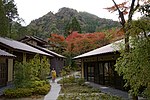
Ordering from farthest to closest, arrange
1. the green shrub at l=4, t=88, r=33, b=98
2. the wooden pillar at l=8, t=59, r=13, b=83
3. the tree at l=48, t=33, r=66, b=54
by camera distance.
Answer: the tree at l=48, t=33, r=66, b=54 < the wooden pillar at l=8, t=59, r=13, b=83 < the green shrub at l=4, t=88, r=33, b=98

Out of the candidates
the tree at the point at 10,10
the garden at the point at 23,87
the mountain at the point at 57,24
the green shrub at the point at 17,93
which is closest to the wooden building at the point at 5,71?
the garden at the point at 23,87

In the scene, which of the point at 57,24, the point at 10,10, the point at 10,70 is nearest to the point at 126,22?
the point at 10,70

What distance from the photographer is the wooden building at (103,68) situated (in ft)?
49.8

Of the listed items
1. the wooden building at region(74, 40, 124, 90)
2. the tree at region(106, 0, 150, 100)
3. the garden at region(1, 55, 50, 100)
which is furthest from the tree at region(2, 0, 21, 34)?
the tree at region(106, 0, 150, 100)

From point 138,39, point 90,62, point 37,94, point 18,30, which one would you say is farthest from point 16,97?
point 18,30

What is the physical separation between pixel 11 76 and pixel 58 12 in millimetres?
58969

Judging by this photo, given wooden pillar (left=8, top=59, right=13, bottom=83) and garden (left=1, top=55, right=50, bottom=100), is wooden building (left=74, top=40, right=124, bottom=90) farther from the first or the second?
wooden pillar (left=8, top=59, right=13, bottom=83)

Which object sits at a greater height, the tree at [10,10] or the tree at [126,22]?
the tree at [10,10]

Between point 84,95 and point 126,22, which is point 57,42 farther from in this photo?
point 126,22

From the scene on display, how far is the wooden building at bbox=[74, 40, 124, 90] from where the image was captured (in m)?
15.2

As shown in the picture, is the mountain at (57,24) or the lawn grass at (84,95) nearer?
the lawn grass at (84,95)

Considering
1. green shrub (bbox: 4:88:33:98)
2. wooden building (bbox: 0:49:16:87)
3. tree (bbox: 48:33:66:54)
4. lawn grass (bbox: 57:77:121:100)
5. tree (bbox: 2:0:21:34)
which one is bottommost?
lawn grass (bbox: 57:77:121:100)

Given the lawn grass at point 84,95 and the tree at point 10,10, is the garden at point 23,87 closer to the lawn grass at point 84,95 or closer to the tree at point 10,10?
the lawn grass at point 84,95

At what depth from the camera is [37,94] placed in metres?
13.4
